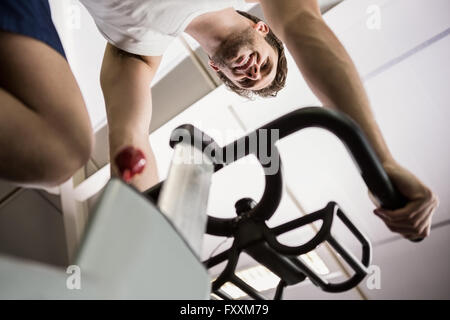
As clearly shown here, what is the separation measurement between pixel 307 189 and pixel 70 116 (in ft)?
5.08

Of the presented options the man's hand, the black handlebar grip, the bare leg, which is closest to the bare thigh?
the bare leg

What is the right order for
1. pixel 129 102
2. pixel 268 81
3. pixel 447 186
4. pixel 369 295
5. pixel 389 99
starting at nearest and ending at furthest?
pixel 129 102 < pixel 268 81 < pixel 389 99 < pixel 447 186 < pixel 369 295

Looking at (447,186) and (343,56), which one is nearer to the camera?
(343,56)

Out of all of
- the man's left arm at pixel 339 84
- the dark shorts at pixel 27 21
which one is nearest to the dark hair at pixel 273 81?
the man's left arm at pixel 339 84

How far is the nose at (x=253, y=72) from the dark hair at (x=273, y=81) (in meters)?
0.10

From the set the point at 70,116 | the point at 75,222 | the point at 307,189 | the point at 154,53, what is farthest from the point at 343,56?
the point at 75,222

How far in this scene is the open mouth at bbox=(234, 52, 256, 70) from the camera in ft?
4.65

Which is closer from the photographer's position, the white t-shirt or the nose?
the white t-shirt

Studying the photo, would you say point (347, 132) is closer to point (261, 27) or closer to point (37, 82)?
point (37, 82)

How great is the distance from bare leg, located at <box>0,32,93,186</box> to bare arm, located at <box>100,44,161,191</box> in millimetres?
137

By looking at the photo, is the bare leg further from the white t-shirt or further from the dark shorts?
the white t-shirt

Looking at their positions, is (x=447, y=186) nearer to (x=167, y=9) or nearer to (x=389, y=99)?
(x=389, y=99)

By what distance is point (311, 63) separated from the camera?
0.69 m

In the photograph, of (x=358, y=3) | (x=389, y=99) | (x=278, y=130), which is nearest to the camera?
(x=278, y=130)
